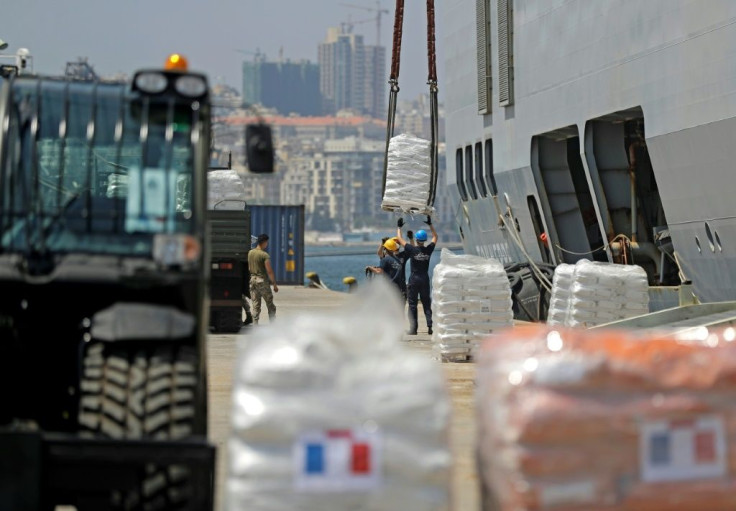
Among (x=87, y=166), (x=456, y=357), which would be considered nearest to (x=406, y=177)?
(x=456, y=357)

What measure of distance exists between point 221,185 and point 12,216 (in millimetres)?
18393

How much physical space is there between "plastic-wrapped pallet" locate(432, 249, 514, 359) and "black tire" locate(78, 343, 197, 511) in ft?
31.8

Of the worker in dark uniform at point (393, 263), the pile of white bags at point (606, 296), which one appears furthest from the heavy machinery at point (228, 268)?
the pile of white bags at point (606, 296)

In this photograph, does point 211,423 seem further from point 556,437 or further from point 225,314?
point 225,314

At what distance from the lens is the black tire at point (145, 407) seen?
6395 mm

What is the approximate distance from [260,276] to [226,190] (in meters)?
3.62

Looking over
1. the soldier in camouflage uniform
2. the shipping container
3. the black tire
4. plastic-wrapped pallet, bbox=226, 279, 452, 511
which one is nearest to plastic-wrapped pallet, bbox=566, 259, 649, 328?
the soldier in camouflage uniform

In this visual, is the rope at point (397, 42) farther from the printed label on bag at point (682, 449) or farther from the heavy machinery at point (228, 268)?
the printed label on bag at point (682, 449)

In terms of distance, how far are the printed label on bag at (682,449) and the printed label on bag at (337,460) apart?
1.08m

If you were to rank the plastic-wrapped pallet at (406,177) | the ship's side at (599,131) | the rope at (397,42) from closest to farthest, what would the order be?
the ship's side at (599,131), the plastic-wrapped pallet at (406,177), the rope at (397,42)

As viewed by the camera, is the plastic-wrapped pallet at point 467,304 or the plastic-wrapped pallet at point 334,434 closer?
the plastic-wrapped pallet at point 334,434

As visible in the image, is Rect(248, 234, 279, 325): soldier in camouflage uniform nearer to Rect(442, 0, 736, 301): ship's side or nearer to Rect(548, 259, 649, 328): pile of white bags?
Rect(548, 259, 649, 328): pile of white bags

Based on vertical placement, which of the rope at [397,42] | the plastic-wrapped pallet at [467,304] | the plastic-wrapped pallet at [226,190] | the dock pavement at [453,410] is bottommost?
the dock pavement at [453,410]

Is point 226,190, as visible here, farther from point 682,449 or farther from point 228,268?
point 682,449
